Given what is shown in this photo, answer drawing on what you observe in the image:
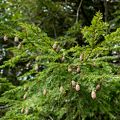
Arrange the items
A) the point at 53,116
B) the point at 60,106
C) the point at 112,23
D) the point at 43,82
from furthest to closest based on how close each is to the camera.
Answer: the point at 112,23 < the point at 53,116 < the point at 60,106 < the point at 43,82

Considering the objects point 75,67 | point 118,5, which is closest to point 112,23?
point 118,5

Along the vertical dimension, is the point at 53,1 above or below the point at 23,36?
above

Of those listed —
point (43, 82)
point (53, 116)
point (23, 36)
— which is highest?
point (23, 36)

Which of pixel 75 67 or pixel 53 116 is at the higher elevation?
pixel 75 67

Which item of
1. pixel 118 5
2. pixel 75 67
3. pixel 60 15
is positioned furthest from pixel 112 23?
pixel 75 67

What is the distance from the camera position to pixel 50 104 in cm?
288

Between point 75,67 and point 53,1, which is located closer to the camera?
point 75,67

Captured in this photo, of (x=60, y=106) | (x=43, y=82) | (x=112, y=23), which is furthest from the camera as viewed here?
(x=112, y=23)

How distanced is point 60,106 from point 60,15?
2.03m

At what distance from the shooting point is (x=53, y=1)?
4383 mm

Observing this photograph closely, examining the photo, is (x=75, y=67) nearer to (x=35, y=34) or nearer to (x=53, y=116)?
(x=35, y=34)

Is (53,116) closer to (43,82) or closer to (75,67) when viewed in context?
(43,82)

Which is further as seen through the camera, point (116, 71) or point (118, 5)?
point (118, 5)

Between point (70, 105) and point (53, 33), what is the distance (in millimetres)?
2242
